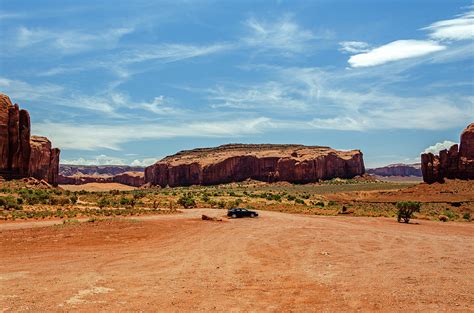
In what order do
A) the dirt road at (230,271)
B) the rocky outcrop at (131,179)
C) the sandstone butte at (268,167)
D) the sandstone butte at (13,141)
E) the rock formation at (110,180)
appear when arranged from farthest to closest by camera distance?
1. the rocky outcrop at (131,179)
2. the rock formation at (110,180)
3. the sandstone butte at (268,167)
4. the sandstone butte at (13,141)
5. the dirt road at (230,271)

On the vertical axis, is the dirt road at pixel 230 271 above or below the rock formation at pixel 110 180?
below

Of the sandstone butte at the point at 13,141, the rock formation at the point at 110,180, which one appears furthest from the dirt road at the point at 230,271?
the rock formation at the point at 110,180

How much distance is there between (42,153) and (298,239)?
80.3 m

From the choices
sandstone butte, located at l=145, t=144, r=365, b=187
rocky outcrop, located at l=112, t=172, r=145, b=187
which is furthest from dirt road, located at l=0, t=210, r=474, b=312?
rocky outcrop, located at l=112, t=172, r=145, b=187

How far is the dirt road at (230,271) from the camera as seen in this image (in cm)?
978

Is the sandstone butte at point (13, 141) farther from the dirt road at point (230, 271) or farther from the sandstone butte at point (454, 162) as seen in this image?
the sandstone butte at point (454, 162)

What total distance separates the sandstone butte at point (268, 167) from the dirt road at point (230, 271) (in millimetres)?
108755

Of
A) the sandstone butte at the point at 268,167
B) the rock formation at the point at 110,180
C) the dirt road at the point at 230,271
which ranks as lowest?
the dirt road at the point at 230,271

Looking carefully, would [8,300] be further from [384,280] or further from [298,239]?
[298,239]

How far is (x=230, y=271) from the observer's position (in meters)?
13.7

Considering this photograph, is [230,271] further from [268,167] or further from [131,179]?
[131,179]

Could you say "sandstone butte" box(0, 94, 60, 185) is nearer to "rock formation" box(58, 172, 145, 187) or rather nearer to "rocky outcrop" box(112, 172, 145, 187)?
"rock formation" box(58, 172, 145, 187)

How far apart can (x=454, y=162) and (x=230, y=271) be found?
7143 centimetres

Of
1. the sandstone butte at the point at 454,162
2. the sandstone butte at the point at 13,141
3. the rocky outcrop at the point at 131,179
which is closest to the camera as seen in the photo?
the sandstone butte at the point at 13,141
